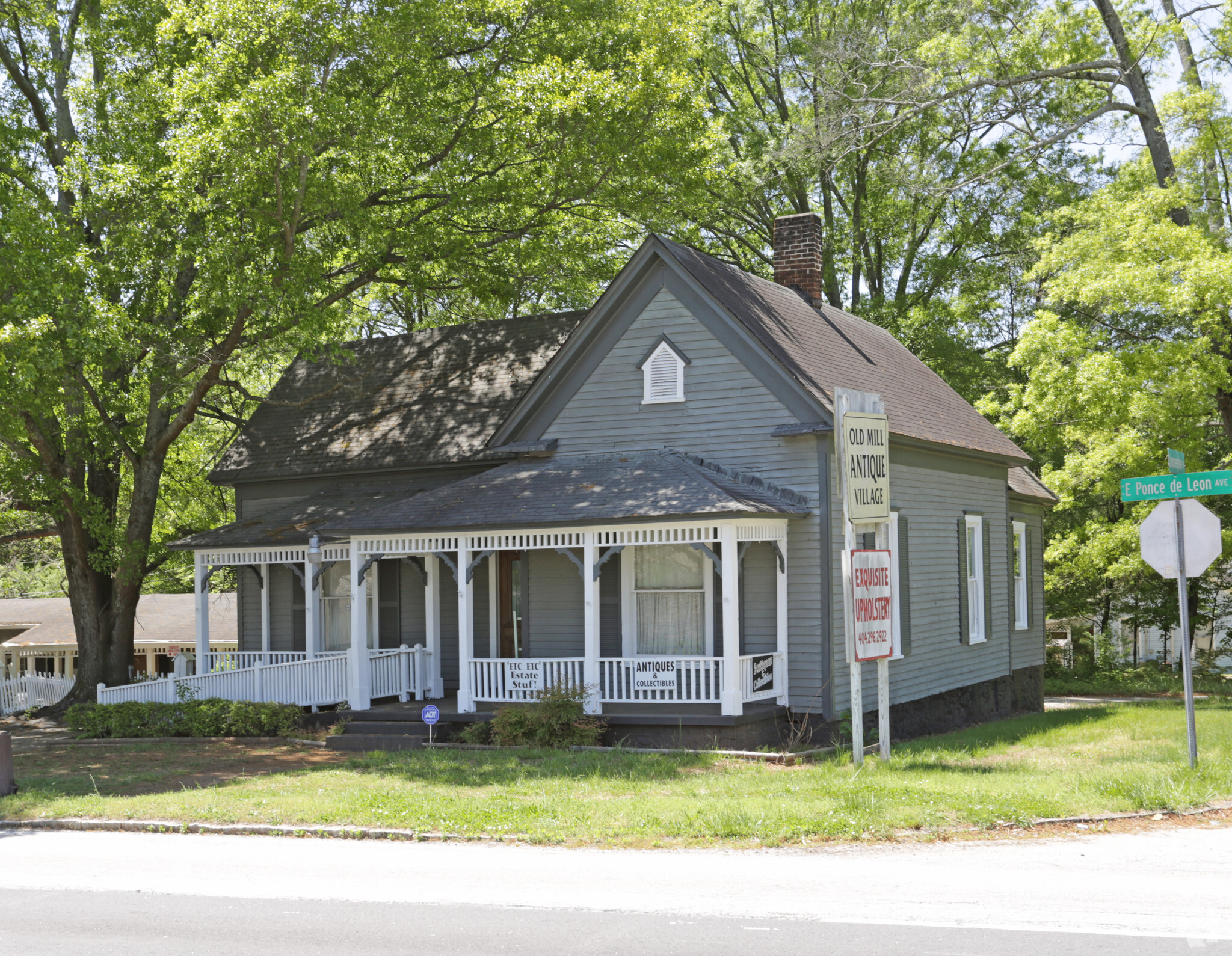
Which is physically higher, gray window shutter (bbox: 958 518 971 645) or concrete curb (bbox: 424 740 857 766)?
gray window shutter (bbox: 958 518 971 645)

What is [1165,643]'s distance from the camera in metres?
39.9

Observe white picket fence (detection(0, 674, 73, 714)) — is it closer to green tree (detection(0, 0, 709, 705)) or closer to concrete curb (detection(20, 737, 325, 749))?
green tree (detection(0, 0, 709, 705))

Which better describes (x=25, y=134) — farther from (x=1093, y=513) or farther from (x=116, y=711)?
(x=1093, y=513)

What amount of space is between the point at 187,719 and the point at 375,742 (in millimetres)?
3730

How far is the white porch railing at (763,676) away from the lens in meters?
15.8

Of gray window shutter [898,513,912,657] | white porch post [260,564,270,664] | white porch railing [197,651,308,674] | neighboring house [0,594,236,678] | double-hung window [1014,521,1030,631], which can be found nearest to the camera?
gray window shutter [898,513,912,657]

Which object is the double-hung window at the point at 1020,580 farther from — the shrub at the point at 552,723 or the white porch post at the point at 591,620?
the shrub at the point at 552,723

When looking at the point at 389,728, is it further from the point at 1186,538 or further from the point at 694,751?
the point at 1186,538

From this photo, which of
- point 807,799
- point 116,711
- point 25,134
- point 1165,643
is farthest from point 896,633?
point 1165,643

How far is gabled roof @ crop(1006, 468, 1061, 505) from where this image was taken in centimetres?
2528

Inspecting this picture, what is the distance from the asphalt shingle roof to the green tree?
4.19m

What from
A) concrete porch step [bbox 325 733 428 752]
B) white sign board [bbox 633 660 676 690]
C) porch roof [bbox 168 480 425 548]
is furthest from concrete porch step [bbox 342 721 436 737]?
porch roof [bbox 168 480 425 548]

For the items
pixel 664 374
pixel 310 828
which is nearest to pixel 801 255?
pixel 664 374

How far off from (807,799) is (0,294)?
16345mm
